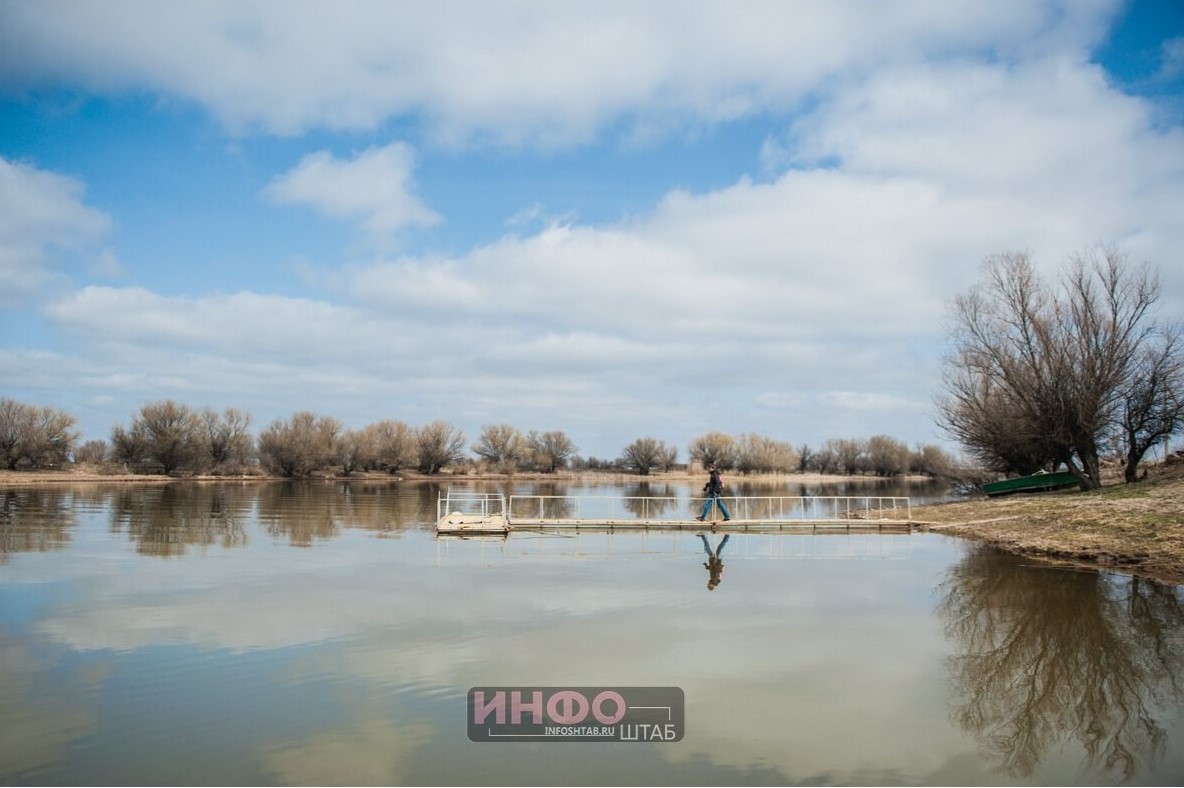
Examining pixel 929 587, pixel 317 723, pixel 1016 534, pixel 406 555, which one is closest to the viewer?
pixel 317 723

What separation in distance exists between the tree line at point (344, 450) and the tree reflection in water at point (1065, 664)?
43643 millimetres

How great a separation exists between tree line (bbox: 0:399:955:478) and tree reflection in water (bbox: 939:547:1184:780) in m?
43.6

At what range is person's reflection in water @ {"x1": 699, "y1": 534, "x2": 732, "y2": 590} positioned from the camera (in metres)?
16.5

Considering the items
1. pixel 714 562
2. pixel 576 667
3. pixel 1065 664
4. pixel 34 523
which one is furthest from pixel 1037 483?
pixel 34 523

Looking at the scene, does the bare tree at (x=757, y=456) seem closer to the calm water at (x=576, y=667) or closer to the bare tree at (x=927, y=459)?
the bare tree at (x=927, y=459)

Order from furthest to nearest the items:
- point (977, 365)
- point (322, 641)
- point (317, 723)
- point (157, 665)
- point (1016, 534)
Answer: point (977, 365)
point (1016, 534)
point (322, 641)
point (157, 665)
point (317, 723)

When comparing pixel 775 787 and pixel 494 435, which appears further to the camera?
pixel 494 435

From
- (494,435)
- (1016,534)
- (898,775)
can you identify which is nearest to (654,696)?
(898,775)

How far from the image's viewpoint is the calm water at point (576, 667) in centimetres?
682

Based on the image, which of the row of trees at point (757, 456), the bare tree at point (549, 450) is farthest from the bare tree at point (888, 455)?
the bare tree at point (549, 450)

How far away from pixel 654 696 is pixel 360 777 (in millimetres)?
3450

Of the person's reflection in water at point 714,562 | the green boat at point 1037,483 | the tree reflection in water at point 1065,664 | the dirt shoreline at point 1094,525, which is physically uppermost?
the green boat at point 1037,483

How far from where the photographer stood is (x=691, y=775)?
21.6ft

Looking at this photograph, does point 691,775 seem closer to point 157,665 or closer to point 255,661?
point 255,661
